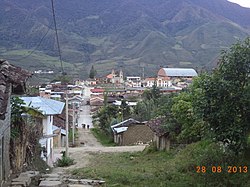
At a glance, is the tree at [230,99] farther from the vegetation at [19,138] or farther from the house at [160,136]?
the house at [160,136]

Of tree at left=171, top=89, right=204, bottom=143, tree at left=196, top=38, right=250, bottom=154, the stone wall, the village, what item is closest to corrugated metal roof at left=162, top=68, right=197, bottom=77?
the village

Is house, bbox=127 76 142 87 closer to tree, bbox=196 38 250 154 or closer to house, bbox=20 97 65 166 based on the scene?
house, bbox=20 97 65 166

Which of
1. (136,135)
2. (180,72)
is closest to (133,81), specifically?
(180,72)

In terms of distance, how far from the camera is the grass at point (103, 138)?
37831 millimetres

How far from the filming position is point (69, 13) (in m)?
185

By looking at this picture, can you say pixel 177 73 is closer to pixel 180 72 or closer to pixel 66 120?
pixel 180 72

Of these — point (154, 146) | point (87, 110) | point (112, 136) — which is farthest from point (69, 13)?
point (154, 146)

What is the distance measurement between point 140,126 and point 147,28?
148162 millimetres

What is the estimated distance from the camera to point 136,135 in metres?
34.2

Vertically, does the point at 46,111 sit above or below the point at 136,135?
above

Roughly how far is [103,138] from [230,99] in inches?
1319

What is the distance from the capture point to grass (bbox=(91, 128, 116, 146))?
37831mm

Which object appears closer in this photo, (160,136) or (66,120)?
(66,120)

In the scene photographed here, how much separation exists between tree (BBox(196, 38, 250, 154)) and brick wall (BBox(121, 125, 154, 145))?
23.8 meters
